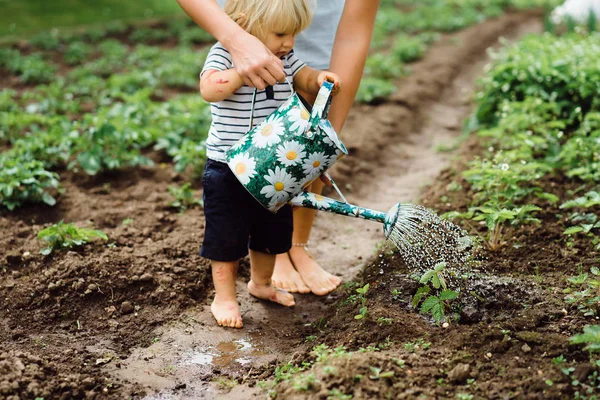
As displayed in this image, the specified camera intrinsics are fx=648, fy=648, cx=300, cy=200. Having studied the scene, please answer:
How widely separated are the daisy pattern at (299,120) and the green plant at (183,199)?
5.27ft

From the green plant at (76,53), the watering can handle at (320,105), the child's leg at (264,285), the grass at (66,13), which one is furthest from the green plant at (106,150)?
the grass at (66,13)

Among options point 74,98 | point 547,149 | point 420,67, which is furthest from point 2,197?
point 420,67

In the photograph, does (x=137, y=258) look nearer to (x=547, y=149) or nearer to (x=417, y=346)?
(x=417, y=346)

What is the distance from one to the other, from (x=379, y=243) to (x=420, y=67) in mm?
5333

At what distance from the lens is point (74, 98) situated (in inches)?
245

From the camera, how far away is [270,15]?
7.52 ft

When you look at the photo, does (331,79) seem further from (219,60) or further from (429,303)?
(429,303)

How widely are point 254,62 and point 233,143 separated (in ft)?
1.34

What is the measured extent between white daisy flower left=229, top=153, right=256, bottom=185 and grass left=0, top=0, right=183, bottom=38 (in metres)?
A: 7.65

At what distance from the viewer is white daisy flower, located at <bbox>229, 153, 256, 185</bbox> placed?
92.7 inches

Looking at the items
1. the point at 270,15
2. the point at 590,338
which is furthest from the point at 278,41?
the point at 590,338

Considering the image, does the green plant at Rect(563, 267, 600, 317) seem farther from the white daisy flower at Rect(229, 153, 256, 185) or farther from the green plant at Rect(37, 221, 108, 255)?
the green plant at Rect(37, 221, 108, 255)

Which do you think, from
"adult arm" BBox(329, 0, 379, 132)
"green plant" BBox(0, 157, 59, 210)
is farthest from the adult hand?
"green plant" BBox(0, 157, 59, 210)

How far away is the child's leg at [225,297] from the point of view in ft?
8.95
